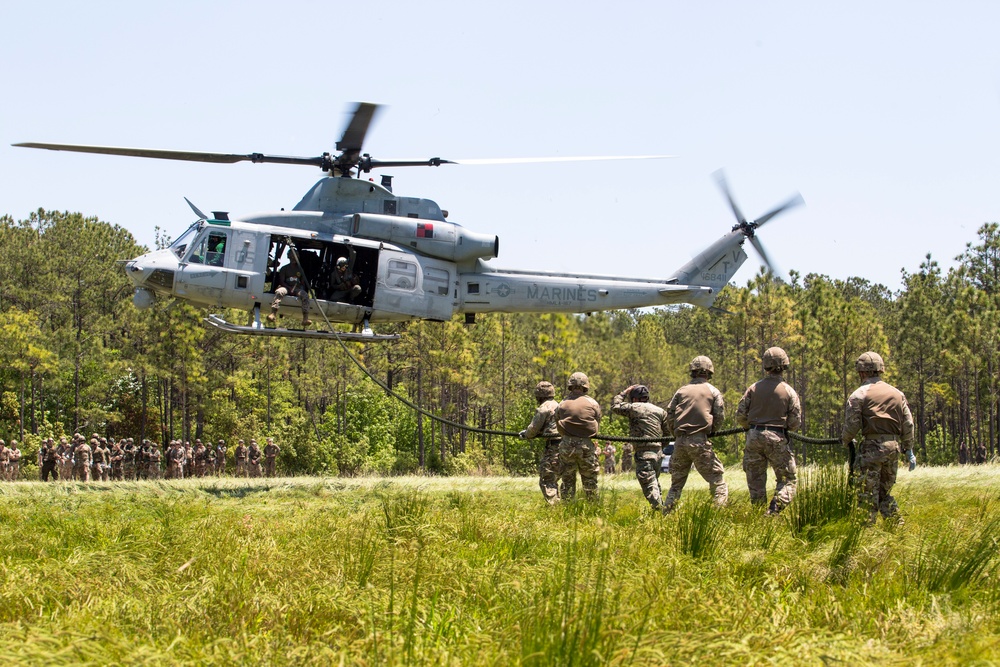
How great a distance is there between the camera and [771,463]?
9.90 m

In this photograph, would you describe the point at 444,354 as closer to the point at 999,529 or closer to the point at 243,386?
the point at 243,386

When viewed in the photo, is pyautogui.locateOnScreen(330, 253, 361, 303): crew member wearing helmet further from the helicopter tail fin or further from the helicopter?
the helicopter tail fin

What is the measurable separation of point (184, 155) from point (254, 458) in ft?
49.1

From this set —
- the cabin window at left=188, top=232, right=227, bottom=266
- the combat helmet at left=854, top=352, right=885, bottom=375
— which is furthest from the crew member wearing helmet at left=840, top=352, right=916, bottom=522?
the cabin window at left=188, top=232, right=227, bottom=266

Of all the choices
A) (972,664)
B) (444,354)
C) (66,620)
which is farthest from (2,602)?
(444,354)

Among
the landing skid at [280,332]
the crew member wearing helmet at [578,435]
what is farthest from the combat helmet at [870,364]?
the landing skid at [280,332]

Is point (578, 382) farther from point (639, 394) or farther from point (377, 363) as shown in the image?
point (377, 363)

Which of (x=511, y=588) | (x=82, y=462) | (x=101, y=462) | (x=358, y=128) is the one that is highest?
(x=358, y=128)

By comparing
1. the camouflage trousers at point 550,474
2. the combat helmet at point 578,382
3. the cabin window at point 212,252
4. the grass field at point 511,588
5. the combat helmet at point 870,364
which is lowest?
the grass field at point 511,588

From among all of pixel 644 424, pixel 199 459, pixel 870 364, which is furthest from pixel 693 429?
pixel 199 459

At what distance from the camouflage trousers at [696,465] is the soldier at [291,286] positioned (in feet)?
24.3

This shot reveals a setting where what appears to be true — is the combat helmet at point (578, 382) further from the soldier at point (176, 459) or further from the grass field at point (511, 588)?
the soldier at point (176, 459)

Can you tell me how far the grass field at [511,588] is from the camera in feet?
13.6

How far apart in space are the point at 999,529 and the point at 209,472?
2779 cm
